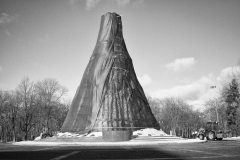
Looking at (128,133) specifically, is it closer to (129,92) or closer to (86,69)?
(129,92)

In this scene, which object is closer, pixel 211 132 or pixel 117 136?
pixel 117 136

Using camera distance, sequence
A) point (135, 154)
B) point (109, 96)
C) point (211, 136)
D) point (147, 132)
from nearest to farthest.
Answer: point (135, 154) → point (211, 136) → point (147, 132) → point (109, 96)

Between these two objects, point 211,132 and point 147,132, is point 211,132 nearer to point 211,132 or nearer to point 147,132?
point 211,132

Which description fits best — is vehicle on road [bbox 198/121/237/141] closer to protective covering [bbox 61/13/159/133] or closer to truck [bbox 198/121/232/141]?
truck [bbox 198/121/232/141]

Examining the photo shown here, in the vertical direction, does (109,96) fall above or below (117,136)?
above

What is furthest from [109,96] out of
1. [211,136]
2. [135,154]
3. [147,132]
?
[135,154]

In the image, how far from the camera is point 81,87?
3500 centimetres

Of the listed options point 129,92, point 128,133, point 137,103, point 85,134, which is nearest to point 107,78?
point 129,92

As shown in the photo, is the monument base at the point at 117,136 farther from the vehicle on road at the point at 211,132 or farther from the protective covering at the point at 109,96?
the vehicle on road at the point at 211,132

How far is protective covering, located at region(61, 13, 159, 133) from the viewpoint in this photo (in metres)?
31.3

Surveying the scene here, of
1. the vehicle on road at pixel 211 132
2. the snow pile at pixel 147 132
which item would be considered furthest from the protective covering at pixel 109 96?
the vehicle on road at pixel 211 132

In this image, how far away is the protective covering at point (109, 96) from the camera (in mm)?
31281

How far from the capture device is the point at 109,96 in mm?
32625

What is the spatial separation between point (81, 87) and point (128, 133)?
14.5m
